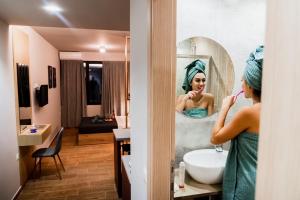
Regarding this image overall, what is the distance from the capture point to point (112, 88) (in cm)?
773

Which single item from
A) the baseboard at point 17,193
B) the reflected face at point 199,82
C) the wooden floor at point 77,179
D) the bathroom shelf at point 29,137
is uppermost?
the reflected face at point 199,82

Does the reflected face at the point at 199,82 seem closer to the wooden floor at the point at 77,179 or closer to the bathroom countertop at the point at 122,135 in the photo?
the bathroom countertop at the point at 122,135

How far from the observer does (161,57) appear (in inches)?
43.6

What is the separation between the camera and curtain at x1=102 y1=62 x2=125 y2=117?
25.2ft

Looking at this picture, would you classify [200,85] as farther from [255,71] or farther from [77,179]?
[77,179]

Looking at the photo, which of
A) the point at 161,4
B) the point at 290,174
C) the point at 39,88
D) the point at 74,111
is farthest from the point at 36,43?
the point at 290,174

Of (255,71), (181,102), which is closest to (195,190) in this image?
(181,102)

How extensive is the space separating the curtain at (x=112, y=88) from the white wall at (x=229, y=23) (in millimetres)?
6098

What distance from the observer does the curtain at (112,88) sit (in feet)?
25.2

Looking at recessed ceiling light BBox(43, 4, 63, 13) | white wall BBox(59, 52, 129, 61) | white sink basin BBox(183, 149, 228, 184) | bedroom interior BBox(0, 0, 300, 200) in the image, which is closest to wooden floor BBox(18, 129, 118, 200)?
bedroom interior BBox(0, 0, 300, 200)

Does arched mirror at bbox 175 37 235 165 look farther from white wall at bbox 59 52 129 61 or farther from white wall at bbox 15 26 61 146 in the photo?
white wall at bbox 59 52 129 61

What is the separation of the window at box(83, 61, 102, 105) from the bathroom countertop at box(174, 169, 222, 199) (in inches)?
253

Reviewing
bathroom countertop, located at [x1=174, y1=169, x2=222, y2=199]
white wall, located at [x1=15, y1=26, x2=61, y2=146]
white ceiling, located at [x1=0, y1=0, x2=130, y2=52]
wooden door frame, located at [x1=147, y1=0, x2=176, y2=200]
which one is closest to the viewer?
wooden door frame, located at [x1=147, y1=0, x2=176, y2=200]

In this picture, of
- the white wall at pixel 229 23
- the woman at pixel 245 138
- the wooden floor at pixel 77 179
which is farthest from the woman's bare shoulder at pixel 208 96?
the wooden floor at pixel 77 179
